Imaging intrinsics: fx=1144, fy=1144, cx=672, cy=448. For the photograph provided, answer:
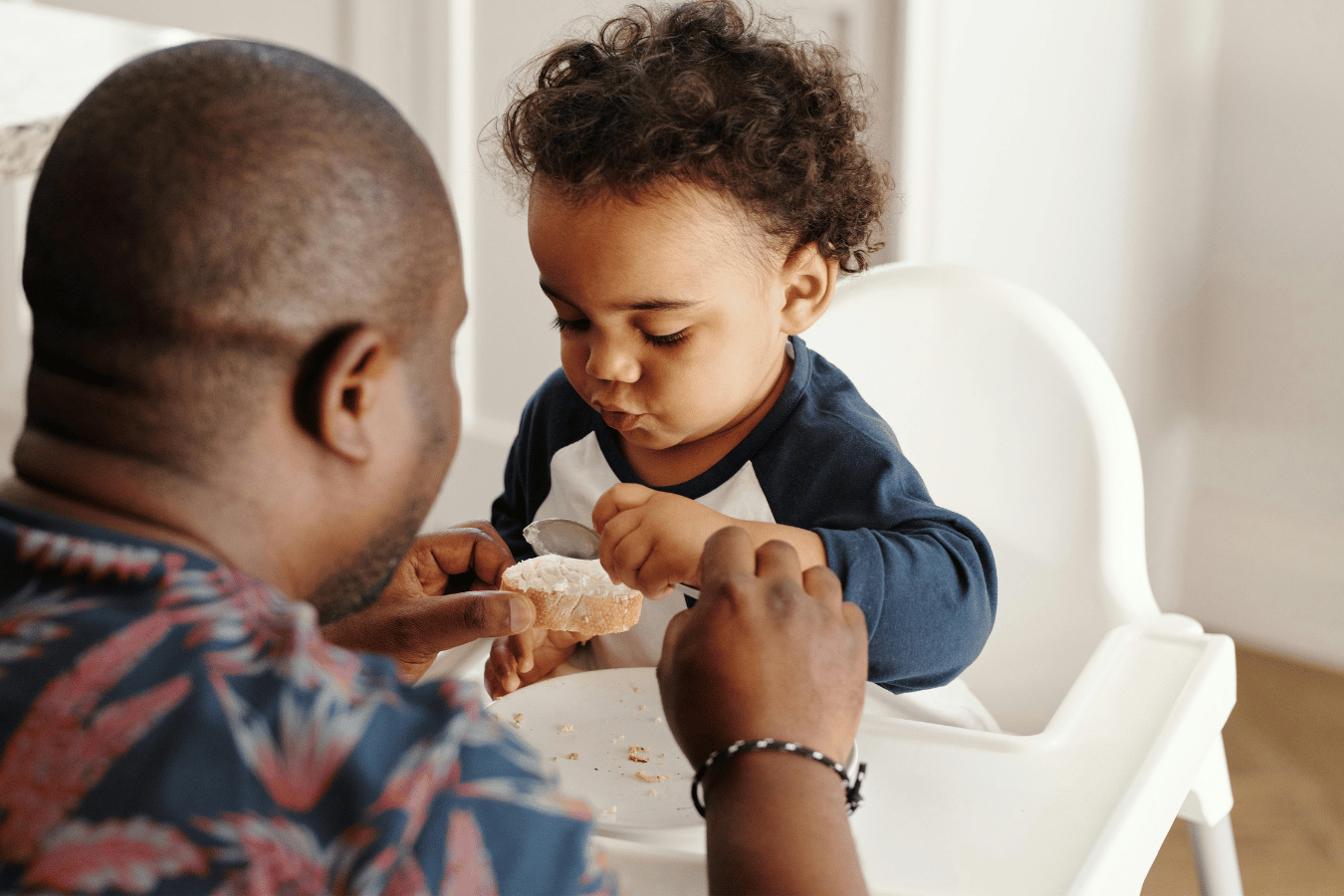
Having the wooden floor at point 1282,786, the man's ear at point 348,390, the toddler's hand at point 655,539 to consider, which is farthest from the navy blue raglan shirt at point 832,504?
the wooden floor at point 1282,786

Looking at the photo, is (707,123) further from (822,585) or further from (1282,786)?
(1282,786)

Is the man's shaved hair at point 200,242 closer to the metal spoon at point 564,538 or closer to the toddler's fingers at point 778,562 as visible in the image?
the toddler's fingers at point 778,562

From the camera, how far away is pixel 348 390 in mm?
471

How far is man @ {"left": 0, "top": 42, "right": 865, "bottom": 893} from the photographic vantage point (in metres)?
0.36

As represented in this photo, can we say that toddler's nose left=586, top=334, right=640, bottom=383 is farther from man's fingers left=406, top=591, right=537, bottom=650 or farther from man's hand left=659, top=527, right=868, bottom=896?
man's hand left=659, top=527, right=868, bottom=896

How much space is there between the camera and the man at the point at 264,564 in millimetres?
361

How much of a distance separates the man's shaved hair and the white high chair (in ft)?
1.33

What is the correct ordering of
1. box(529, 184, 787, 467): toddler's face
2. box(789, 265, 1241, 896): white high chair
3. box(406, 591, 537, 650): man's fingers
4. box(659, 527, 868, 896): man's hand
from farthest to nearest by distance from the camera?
1. box(529, 184, 787, 467): toddler's face
2. box(406, 591, 537, 650): man's fingers
3. box(789, 265, 1241, 896): white high chair
4. box(659, 527, 868, 896): man's hand

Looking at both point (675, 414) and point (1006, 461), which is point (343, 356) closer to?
point (675, 414)

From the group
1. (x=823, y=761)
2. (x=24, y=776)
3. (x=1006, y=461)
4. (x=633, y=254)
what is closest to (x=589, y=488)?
(x=633, y=254)

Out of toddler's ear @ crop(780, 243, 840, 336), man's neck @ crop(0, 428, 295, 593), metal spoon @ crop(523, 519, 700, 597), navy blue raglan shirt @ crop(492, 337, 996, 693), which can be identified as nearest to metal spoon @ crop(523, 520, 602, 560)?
metal spoon @ crop(523, 519, 700, 597)

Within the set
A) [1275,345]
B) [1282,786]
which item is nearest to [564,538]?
[1282,786]

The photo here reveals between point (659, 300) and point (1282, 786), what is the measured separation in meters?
1.49

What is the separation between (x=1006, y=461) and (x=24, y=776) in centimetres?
98
